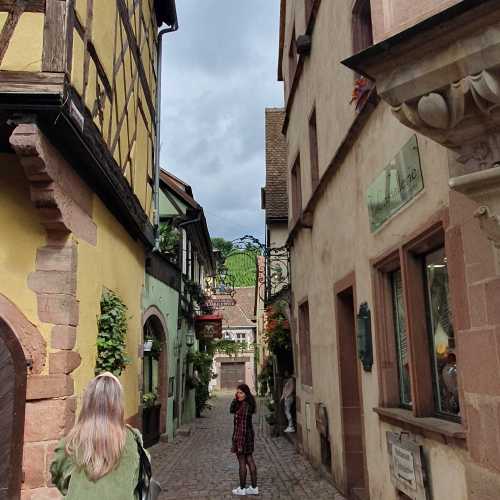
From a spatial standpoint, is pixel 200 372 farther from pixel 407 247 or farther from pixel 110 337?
pixel 407 247

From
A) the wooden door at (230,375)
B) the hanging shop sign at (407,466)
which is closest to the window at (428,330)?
the hanging shop sign at (407,466)

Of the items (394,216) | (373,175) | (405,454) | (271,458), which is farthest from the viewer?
(271,458)

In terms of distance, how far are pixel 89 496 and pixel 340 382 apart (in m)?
4.56

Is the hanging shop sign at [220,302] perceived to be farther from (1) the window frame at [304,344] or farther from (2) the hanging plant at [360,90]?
(2) the hanging plant at [360,90]

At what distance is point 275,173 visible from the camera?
18.0 m

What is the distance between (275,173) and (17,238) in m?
13.3

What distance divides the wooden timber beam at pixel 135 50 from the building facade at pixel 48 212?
1.74 ft

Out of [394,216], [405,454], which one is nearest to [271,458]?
[405,454]

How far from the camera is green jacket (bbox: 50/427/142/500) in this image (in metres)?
2.77

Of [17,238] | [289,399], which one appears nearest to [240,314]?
[289,399]

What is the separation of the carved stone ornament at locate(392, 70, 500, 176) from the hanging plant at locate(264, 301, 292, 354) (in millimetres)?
9689

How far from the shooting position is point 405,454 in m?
4.45

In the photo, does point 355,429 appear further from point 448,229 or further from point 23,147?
point 23,147

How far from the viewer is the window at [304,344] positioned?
10164 millimetres
